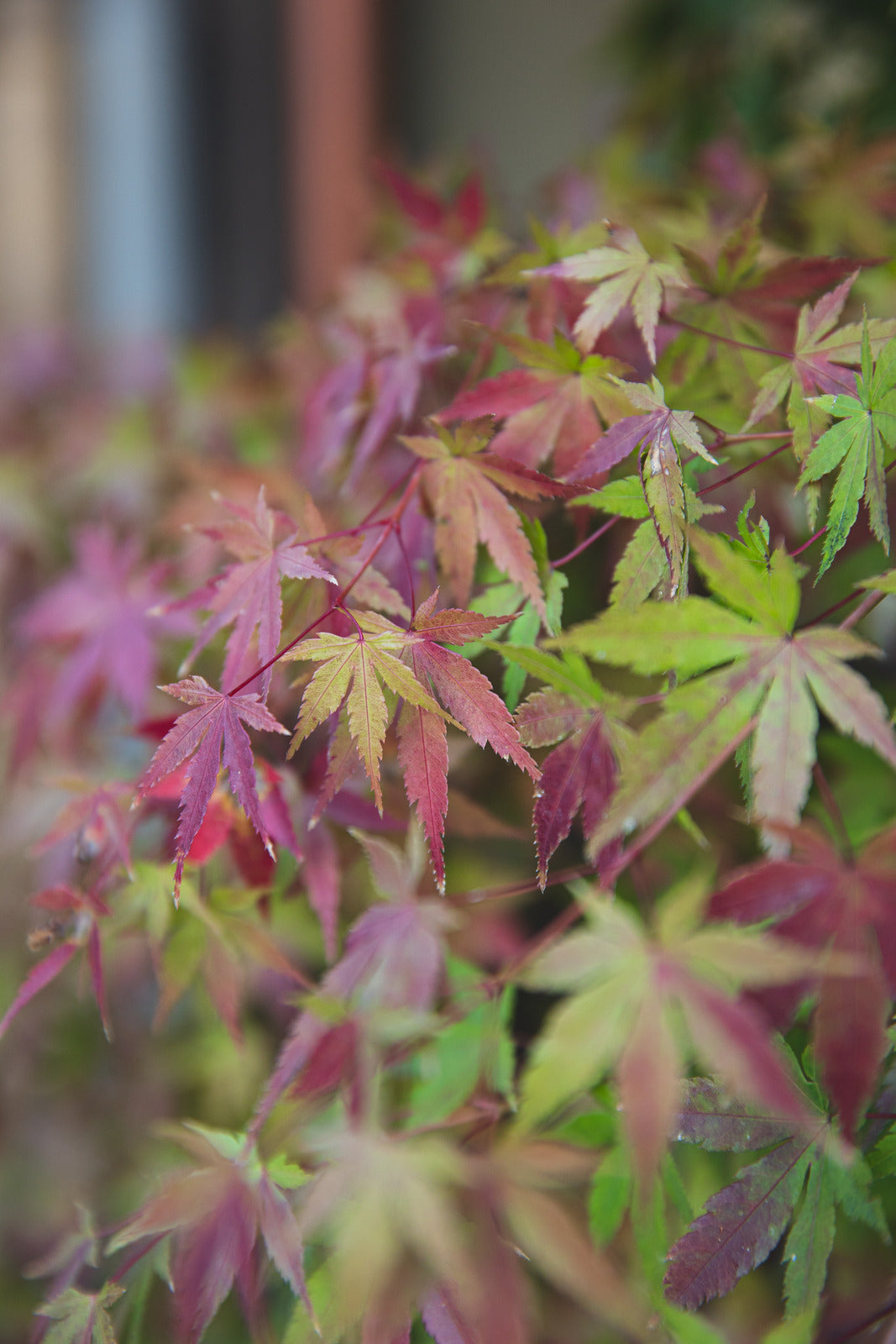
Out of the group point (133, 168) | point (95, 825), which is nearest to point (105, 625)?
point (95, 825)

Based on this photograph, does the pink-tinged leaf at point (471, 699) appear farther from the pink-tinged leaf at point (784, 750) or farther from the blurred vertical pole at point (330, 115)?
the blurred vertical pole at point (330, 115)

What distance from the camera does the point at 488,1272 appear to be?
37 cm

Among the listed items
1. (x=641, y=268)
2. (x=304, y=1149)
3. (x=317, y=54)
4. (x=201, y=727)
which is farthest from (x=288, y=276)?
(x=304, y=1149)

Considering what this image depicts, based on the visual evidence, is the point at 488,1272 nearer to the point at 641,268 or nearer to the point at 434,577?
the point at 434,577

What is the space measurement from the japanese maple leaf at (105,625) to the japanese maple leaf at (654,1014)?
474mm

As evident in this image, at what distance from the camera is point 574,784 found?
46 cm

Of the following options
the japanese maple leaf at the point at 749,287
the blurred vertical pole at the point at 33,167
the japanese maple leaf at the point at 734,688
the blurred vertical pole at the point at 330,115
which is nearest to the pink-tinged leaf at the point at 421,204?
the japanese maple leaf at the point at 749,287

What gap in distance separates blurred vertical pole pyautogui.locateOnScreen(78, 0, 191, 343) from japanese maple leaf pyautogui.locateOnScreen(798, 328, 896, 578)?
1894mm

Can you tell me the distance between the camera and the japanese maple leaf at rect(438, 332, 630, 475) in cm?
53

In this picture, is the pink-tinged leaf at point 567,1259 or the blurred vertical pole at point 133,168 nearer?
the pink-tinged leaf at point 567,1259

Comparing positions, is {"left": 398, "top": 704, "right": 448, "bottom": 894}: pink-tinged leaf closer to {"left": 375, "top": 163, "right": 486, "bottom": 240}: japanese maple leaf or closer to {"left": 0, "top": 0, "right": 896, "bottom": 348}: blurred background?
{"left": 375, "top": 163, "right": 486, "bottom": 240}: japanese maple leaf

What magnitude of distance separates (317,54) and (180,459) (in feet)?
4.36

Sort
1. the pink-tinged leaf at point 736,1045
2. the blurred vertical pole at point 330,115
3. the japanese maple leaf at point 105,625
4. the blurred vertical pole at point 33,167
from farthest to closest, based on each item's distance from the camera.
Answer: the blurred vertical pole at point 33,167 → the blurred vertical pole at point 330,115 → the japanese maple leaf at point 105,625 → the pink-tinged leaf at point 736,1045

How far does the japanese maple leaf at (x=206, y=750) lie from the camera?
1.45 ft
